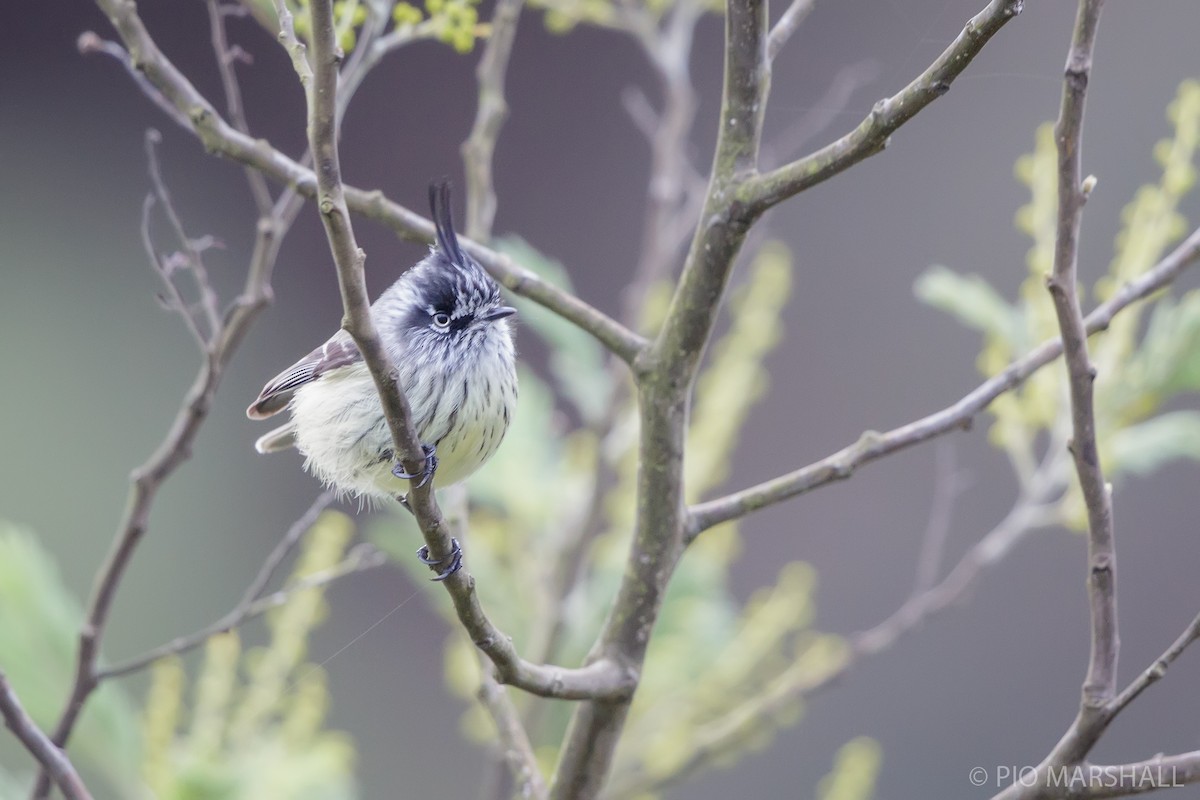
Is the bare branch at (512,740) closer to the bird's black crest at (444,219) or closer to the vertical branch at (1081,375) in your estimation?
the bird's black crest at (444,219)

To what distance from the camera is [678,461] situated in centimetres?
159

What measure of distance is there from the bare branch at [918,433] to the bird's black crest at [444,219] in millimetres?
448

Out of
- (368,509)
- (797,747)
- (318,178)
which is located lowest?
(318,178)

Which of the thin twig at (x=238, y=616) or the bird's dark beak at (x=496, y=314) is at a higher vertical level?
the bird's dark beak at (x=496, y=314)

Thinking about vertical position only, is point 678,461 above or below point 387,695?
below

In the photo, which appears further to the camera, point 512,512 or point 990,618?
point 990,618

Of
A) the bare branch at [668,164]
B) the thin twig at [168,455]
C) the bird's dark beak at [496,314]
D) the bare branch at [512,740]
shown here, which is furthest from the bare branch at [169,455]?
the bare branch at [668,164]

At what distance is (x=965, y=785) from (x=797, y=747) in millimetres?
740

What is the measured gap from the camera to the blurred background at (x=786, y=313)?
183 inches

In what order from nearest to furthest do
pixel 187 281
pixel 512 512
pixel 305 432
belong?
pixel 305 432 < pixel 512 512 < pixel 187 281

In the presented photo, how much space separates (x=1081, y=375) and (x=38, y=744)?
1200 mm

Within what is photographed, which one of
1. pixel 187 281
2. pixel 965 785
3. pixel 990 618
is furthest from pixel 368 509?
pixel 187 281

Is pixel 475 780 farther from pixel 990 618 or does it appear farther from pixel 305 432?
pixel 305 432

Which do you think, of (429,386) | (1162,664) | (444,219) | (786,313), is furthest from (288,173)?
(786,313)
